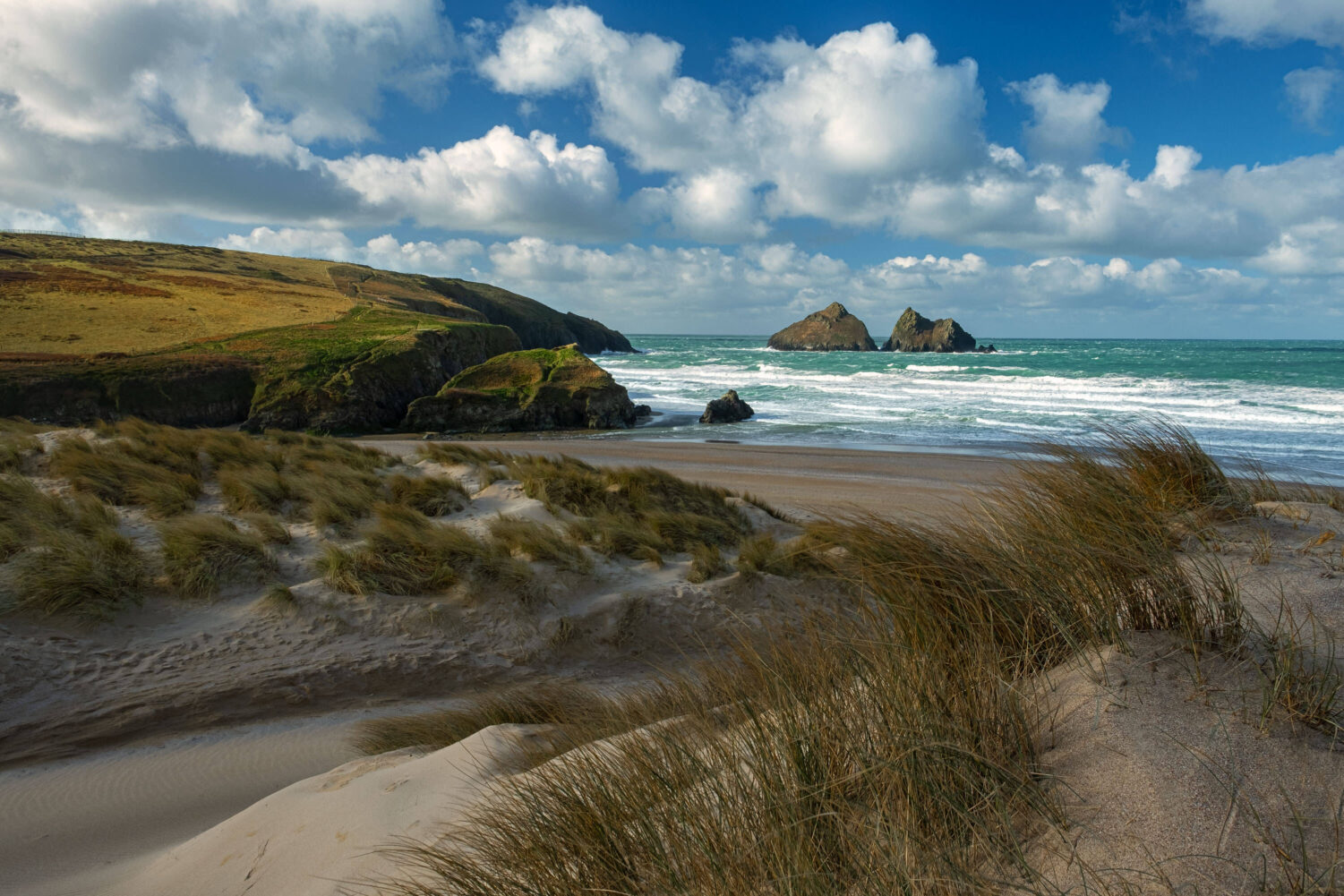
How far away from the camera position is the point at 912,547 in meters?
3.73

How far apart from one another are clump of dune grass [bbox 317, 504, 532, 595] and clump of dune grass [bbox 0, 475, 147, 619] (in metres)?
1.60

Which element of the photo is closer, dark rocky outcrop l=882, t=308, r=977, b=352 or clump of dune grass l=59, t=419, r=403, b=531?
clump of dune grass l=59, t=419, r=403, b=531

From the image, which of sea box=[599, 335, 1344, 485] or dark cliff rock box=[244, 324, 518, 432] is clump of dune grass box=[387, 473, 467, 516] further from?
dark cliff rock box=[244, 324, 518, 432]

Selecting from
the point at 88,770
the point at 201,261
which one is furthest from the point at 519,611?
the point at 201,261

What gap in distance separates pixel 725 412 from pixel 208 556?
22.4 metres

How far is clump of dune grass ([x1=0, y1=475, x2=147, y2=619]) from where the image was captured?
5695mm

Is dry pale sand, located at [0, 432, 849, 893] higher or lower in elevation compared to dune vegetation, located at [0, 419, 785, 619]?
lower

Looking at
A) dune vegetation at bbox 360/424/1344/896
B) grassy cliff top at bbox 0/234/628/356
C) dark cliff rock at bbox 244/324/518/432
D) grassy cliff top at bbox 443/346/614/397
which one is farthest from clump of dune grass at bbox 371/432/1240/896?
grassy cliff top at bbox 0/234/628/356

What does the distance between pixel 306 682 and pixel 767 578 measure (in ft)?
14.9

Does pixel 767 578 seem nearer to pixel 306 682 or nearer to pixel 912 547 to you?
pixel 912 547

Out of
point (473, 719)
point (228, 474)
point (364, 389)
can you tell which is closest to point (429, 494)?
point (228, 474)

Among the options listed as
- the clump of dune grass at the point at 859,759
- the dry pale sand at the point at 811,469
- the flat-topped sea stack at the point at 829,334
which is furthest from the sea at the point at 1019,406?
the flat-topped sea stack at the point at 829,334

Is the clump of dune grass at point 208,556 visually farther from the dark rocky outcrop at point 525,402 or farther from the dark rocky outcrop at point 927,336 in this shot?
the dark rocky outcrop at point 927,336

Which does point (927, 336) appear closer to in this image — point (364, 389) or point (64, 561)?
point (364, 389)
